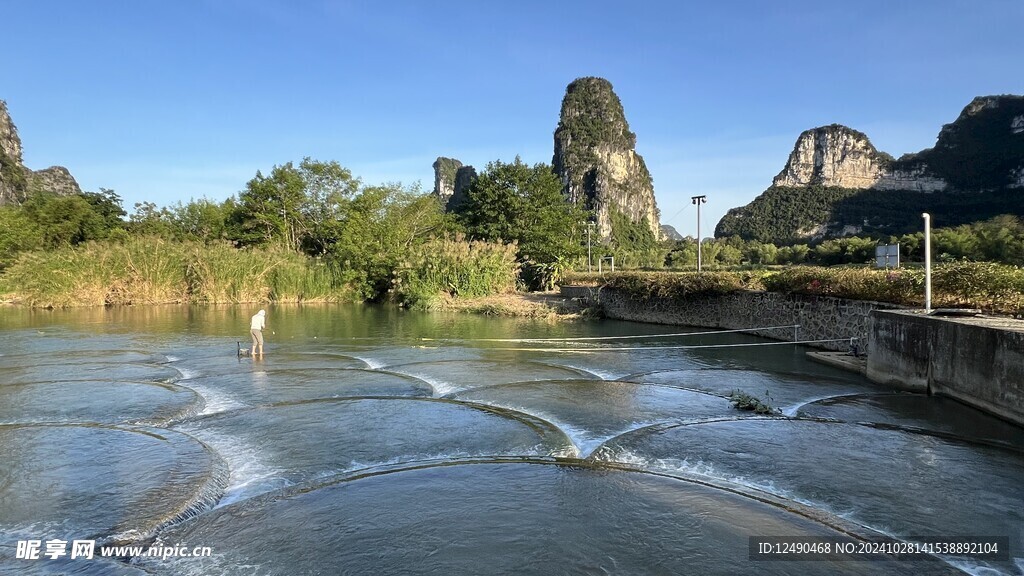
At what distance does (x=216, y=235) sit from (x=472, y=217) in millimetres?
17487

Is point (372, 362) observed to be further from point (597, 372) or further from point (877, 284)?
point (877, 284)

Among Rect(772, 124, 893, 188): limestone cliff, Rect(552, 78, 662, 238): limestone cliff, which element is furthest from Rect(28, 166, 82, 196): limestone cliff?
Rect(772, 124, 893, 188): limestone cliff

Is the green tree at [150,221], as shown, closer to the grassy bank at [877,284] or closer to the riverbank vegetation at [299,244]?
the riverbank vegetation at [299,244]

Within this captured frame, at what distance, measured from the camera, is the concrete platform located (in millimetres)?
10133

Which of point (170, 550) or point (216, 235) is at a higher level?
point (216, 235)

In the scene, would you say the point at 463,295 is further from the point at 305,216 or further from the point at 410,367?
the point at 305,216

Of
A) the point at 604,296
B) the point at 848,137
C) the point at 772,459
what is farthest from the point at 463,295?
the point at 848,137

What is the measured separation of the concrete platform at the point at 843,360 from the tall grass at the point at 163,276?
74.4 ft

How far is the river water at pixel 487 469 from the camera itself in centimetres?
380

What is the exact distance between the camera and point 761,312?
50.1 feet

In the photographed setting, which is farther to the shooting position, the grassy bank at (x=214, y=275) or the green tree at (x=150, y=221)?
the green tree at (x=150, y=221)

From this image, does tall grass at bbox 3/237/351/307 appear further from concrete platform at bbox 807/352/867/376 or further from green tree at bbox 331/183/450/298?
concrete platform at bbox 807/352/867/376

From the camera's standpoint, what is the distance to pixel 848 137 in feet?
362

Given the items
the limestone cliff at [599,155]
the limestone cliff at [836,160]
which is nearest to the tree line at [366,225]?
the limestone cliff at [599,155]
